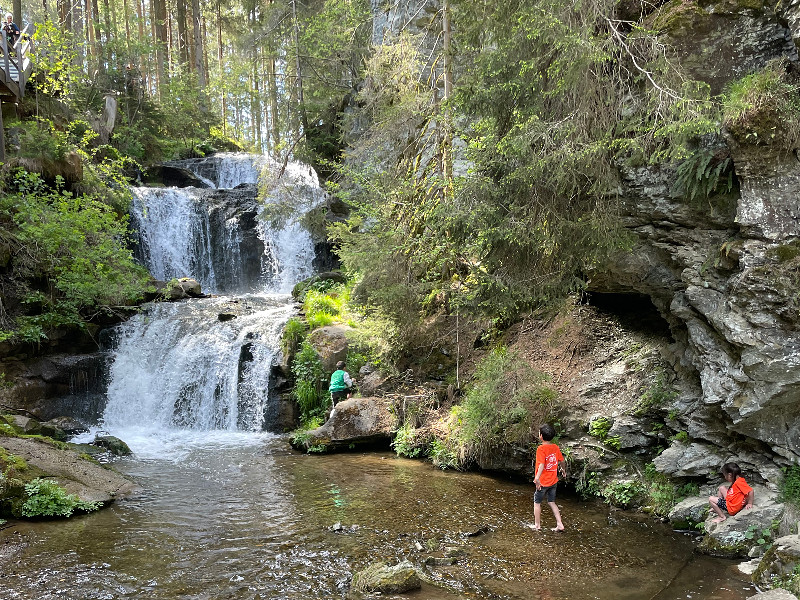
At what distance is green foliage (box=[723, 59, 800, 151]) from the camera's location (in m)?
6.08

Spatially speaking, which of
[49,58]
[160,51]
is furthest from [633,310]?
[160,51]

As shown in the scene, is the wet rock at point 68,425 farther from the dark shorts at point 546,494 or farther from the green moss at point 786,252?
the green moss at point 786,252

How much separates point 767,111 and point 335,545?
22.5 feet

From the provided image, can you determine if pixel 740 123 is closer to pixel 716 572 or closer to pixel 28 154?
pixel 716 572

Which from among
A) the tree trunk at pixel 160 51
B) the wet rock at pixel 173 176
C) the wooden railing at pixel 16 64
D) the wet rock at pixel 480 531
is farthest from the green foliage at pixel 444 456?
the tree trunk at pixel 160 51

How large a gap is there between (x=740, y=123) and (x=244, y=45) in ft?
56.7

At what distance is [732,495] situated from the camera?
6184 mm

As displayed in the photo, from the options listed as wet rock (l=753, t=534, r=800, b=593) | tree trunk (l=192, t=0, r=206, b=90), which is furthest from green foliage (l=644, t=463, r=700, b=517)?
tree trunk (l=192, t=0, r=206, b=90)

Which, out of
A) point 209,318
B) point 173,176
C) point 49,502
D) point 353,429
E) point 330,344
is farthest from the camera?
point 173,176

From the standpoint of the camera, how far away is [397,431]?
35.3 feet

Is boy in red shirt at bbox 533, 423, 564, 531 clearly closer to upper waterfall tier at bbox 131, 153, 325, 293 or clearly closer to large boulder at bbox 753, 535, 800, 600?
large boulder at bbox 753, 535, 800, 600

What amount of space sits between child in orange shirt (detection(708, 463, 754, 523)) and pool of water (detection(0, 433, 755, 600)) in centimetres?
50

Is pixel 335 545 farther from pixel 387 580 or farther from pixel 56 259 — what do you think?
pixel 56 259

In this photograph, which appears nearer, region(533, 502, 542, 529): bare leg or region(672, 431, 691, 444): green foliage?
region(533, 502, 542, 529): bare leg
